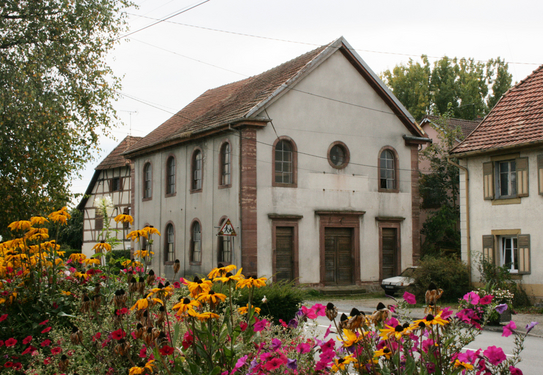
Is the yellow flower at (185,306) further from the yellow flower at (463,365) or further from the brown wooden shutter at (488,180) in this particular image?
the brown wooden shutter at (488,180)

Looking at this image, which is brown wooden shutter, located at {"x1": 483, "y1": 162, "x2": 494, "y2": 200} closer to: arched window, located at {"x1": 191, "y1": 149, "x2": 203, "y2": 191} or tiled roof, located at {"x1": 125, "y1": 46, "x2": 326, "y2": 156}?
tiled roof, located at {"x1": 125, "y1": 46, "x2": 326, "y2": 156}

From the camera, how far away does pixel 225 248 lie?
2364cm

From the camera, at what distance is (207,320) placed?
4.02 m

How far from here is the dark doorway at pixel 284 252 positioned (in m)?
23.0

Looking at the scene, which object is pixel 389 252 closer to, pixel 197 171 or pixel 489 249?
pixel 489 249

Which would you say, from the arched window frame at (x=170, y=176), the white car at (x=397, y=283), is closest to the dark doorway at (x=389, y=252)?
the white car at (x=397, y=283)

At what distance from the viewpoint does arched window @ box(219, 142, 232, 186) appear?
23.7 meters

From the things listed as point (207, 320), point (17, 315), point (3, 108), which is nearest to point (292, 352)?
point (207, 320)

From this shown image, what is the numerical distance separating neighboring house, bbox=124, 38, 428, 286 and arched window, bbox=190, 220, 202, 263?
4 centimetres

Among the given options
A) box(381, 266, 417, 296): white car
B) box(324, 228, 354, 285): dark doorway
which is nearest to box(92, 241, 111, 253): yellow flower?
box(381, 266, 417, 296): white car

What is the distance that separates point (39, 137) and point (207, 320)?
13889mm

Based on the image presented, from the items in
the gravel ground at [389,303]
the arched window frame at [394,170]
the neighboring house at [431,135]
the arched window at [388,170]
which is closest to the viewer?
the gravel ground at [389,303]

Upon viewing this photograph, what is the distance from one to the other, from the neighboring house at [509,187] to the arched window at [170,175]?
41.5ft

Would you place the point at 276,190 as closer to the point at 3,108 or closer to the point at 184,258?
the point at 184,258
